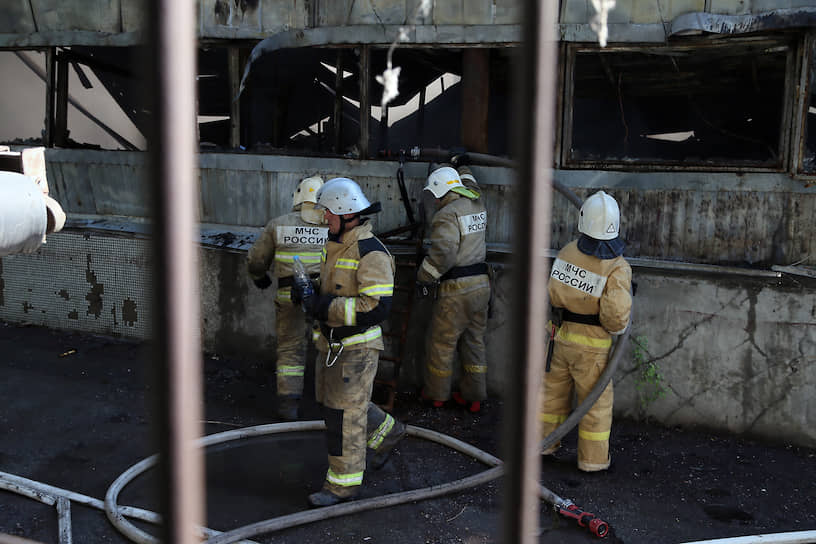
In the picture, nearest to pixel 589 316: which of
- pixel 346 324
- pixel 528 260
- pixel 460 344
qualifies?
pixel 460 344

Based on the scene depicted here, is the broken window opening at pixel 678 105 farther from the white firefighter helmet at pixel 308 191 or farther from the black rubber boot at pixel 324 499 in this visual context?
the black rubber boot at pixel 324 499

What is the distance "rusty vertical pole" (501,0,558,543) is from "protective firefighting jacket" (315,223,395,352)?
11.1 ft

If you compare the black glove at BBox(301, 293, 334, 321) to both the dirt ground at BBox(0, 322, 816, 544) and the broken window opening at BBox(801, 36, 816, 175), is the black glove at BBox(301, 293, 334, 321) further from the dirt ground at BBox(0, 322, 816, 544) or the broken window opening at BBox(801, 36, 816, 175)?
the broken window opening at BBox(801, 36, 816, 175)

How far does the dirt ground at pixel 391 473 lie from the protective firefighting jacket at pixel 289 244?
1.35 metres

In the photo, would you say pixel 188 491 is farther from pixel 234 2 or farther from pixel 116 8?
pixel 116 8

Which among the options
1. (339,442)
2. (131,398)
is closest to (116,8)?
(131,398)

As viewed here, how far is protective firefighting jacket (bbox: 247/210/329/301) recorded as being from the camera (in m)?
6.24

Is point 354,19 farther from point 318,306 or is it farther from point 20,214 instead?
point 20,214

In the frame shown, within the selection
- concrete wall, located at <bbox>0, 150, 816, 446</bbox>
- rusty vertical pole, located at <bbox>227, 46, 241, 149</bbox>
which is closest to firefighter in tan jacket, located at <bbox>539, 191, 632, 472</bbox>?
concrete wall, located at <bbox>0, 150, 816, 446</bbox>

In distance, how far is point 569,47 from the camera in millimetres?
6609

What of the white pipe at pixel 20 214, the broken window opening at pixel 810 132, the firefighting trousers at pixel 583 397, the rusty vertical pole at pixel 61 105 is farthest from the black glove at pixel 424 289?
the rusty vertical pole at pixel 61 105

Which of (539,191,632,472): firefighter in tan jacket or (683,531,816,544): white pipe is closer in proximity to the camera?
(683,531,816,544): white pipe

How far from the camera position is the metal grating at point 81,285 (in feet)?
26.4

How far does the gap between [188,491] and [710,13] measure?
5871 mm
